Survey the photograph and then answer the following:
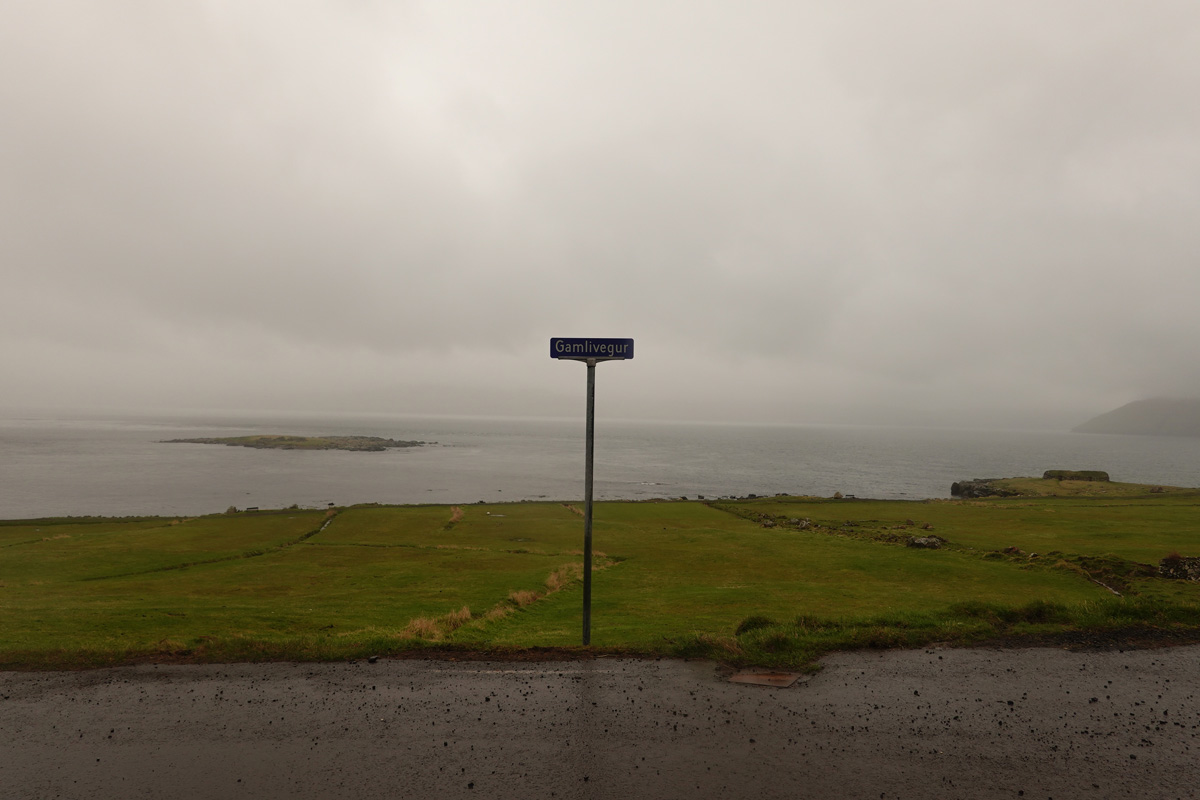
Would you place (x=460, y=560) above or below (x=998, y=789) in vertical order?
below

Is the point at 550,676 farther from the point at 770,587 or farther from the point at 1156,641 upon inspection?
the point at 770,587

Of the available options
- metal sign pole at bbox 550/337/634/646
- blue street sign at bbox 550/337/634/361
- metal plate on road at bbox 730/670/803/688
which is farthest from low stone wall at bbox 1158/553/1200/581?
blue street sign at bbox 550/337/634/361

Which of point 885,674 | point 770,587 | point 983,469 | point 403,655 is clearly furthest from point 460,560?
point 983,469

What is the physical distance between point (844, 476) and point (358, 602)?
15510 cm

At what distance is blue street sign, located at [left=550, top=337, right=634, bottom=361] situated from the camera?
42.1ft

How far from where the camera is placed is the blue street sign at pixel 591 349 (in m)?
12.8

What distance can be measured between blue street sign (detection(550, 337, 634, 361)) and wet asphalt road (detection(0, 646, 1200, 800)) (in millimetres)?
6316

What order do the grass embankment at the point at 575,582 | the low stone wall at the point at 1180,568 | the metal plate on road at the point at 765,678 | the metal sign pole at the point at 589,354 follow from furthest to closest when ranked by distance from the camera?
the low stone wall at the point at 1180,568
the grass embankment at the point at 575,582
the metal sign pole at the point at 589,354
the metal plate on road at the point at 765,678

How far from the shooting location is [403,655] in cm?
1210

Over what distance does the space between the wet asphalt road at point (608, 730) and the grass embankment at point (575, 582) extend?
55.9 inches

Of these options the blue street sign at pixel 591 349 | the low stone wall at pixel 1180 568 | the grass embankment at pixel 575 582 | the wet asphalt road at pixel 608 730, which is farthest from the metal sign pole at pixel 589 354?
the low stone wall at pixel 1180 568

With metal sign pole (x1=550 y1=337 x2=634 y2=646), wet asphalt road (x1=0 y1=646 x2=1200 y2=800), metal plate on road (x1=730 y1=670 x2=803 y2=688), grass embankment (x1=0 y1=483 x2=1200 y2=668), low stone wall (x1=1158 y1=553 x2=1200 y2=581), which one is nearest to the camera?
wet asphalt road (x1=0 y1=646 x2=1200 y2=800)

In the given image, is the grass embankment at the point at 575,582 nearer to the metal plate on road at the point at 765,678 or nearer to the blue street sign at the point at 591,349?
the metal plate on road at the point at 765,678

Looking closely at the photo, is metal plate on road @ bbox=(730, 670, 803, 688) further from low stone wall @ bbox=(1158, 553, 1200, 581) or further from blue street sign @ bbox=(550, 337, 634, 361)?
low stone wall @ bbox=(1158, 553, 1200, 581)
